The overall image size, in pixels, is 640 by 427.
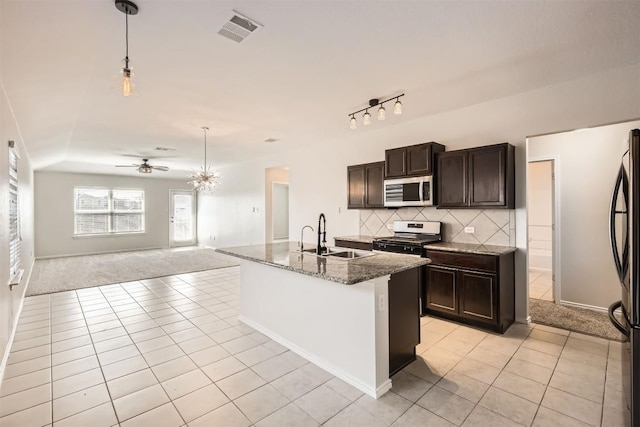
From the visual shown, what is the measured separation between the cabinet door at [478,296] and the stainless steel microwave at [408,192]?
107 cm

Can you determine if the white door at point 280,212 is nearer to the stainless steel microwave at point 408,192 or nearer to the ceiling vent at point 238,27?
the stainless steel microwave at point 408,192

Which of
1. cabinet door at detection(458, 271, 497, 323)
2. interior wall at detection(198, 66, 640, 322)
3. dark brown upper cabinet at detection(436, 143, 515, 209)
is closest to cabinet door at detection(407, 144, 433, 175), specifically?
dark brown upper cabinet at detection(436, 143, 515, 209)

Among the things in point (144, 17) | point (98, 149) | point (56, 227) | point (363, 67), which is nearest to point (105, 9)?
point (144, 17)

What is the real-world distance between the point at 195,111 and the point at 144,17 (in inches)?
79.8

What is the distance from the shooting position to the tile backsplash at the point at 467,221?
3.56 m

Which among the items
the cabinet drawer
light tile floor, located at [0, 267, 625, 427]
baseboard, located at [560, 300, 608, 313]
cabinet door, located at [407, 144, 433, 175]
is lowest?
light tile floor, located at [0, 267, 625, 427]

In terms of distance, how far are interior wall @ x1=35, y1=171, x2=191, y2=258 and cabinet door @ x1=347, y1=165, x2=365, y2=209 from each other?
317 inches

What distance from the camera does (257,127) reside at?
15.7 ft

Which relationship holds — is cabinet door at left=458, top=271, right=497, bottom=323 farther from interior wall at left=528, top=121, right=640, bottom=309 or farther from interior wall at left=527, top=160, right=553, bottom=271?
interior wall at left=527, top=160, right=553, bottom=271

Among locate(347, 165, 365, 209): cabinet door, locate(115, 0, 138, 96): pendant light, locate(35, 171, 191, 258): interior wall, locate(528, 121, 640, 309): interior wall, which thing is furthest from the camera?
locate(35, 171, 191, 258): interior wall

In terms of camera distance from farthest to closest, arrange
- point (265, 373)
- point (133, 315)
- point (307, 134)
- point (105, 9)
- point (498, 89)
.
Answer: point (307, 134)
point (133, 315)
point (498, 89)
point (265, 373)
point (105, 9)

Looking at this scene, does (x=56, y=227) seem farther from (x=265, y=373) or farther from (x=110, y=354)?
(x=265, y=373)

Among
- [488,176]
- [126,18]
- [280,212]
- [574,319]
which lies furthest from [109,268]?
[574,319]

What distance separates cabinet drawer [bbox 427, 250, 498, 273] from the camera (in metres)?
3.15
